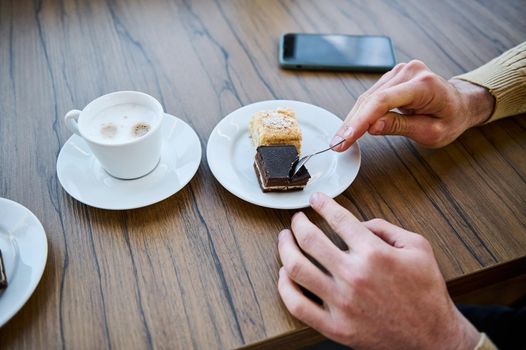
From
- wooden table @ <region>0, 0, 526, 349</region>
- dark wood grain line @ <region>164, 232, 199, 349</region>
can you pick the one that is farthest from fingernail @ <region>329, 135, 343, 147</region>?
dark wood grain line @ <region>164, 232, 199, 349</region>

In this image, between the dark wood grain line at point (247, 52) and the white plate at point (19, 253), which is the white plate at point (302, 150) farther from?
the white plate at point (19, 253)

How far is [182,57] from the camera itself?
4.22 feet

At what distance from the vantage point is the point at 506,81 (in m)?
1.13

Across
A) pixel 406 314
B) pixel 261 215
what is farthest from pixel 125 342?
Result: pixel 406 314

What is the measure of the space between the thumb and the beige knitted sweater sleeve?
0.55 metres

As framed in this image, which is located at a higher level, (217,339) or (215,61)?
(215,61)

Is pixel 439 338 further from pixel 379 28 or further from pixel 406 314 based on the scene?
pixel 379 28

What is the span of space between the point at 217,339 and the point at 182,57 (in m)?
0.90

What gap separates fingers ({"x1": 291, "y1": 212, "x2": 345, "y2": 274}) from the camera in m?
0.76

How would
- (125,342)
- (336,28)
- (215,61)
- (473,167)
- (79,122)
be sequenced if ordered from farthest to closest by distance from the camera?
(336,28) → (215,61) → (473,167) → (79,122) → (125,342)

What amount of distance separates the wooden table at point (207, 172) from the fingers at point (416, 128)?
2.2 inches

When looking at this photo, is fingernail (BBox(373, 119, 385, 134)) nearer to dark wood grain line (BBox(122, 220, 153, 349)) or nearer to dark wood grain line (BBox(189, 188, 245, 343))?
dark wood grain line (BBox(189, 188, 245, 343))

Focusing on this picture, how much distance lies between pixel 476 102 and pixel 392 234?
21.5 inches

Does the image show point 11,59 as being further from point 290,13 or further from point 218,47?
point 290,13
